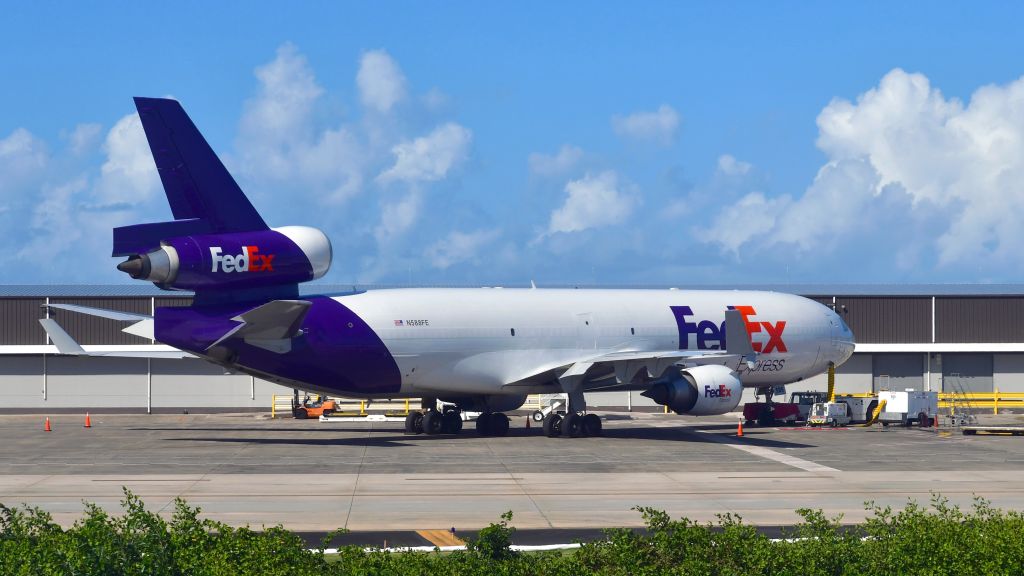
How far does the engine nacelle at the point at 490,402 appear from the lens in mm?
46062

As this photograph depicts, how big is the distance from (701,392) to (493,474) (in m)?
13.2

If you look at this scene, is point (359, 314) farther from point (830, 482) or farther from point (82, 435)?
point (830, 482)

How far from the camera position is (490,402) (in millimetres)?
46188

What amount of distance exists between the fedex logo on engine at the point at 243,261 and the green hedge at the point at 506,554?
21242mm

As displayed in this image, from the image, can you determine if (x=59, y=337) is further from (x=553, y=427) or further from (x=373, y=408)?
(x=373, y=408)

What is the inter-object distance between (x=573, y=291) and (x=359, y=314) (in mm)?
9538

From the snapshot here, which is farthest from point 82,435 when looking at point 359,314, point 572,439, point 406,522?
point 406,522

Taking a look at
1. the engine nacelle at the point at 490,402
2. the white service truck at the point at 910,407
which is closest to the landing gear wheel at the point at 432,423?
the engine nacelle at the point at 490,402

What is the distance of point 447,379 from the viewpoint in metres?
43.1

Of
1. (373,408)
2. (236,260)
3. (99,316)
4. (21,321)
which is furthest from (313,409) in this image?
(236,260)

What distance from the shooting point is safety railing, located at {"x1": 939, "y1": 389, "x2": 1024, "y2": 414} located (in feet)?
218

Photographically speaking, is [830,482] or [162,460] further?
[162,460]

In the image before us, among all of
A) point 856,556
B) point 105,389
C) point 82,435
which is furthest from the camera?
point 105,389

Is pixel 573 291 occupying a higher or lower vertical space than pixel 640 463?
higher
